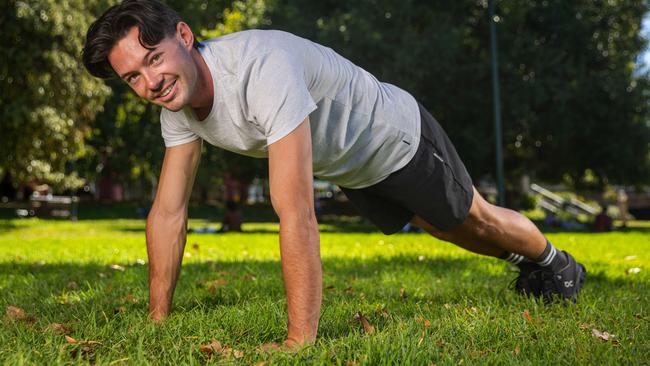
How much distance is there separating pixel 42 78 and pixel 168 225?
510 inches

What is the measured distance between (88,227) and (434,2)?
37.0 feet

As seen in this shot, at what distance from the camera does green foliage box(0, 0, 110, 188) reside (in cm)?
1462

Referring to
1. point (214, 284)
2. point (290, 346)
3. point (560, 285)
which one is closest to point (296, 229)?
point (290, 346)

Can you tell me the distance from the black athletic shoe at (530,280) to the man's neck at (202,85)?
228cm

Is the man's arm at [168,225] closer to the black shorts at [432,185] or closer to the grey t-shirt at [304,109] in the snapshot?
the grey t-shirt at [304,109]

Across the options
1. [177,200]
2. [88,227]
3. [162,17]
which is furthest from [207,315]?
[88,227]

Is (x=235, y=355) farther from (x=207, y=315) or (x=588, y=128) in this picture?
(x=588, y=128)

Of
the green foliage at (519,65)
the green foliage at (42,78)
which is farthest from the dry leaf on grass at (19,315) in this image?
the green foliage at (519,65)

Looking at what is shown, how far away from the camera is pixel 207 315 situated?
3.46 meters

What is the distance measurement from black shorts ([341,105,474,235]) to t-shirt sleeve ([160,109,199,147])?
39.6 inches

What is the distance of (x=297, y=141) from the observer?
103 inches

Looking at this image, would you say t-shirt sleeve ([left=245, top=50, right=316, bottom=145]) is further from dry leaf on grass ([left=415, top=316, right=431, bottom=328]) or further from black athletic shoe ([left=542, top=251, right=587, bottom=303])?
black athletic shoe ([left=542, top=251, right=587, bottom=303])

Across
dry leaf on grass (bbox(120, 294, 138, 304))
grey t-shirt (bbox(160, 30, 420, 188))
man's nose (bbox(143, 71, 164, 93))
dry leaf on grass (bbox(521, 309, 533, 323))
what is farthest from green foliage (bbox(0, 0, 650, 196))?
dry leaf on grass (bbox(521, 309, 533, 323))

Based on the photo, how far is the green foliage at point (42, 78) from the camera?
14617 mm
